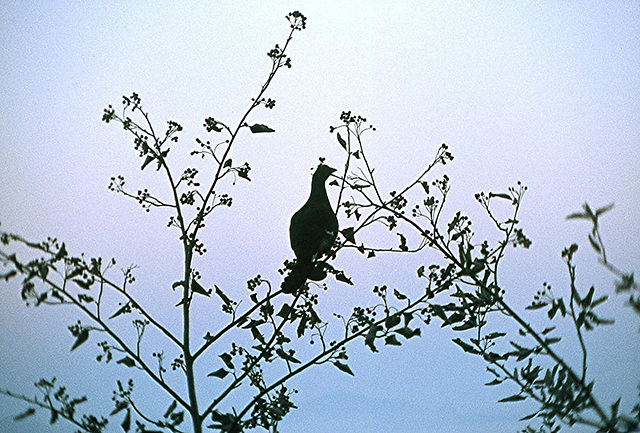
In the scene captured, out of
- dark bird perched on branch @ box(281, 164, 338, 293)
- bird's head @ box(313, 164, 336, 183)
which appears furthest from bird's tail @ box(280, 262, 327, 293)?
bird's head @ box(313, 164, 336, 183)

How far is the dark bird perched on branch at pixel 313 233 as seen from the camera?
775mm

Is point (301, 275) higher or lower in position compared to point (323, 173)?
lower

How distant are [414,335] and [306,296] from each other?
0.16 metres

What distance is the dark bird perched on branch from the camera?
30.5 inches

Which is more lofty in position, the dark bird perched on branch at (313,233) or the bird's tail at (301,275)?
the dark bird perched on branch at (313,233)

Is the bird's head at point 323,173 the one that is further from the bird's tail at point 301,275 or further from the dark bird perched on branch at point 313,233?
the bird's tail at point 301,275

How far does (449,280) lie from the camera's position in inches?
27.7

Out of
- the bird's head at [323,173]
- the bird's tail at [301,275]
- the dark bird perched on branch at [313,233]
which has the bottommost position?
the bird's tail at [301,275]

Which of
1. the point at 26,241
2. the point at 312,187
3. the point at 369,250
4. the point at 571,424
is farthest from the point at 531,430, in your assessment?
the point at 26,241

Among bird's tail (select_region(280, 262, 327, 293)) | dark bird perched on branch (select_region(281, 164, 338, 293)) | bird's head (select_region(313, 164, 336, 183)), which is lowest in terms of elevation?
bird's tail (select_region(280, 262, 327, 293))

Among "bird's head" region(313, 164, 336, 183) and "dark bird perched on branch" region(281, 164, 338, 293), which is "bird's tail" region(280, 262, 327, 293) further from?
"bird's head" region(313, 164, 336, 183)

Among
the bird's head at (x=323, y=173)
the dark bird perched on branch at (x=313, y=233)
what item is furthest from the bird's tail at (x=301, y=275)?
the bird's head at (x=323, y=173)

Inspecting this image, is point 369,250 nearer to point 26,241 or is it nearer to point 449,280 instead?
point 449,280

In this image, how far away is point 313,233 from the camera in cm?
80
